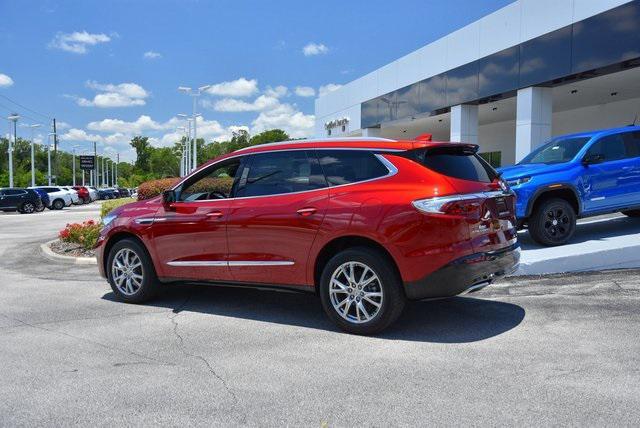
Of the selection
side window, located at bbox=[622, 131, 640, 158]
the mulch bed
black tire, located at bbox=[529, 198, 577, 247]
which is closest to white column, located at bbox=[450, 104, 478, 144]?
side window, located at bbox=[622, 131, 640, 158]

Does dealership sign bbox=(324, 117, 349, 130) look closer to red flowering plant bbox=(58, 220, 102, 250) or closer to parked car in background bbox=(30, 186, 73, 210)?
parked car in background bbox=(30, 186, 73, 210)

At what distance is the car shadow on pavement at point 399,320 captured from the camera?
207 inches

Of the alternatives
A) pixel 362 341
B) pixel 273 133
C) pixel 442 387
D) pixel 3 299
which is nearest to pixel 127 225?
pixel 3 299

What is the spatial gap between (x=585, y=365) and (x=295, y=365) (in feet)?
7.48

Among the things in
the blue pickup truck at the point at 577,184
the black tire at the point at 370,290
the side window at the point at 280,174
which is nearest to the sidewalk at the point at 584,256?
the blue pickup truck at the point at 577,184

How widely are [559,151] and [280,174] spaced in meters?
5.66

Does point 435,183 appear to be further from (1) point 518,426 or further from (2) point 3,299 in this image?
(2) point 3,299

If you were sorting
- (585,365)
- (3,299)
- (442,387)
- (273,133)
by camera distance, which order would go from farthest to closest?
(273,133)
(3,299)
(585,365)
(442,387)

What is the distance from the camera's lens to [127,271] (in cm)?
669

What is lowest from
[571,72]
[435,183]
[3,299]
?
[3,299]

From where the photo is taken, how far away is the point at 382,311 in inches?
195

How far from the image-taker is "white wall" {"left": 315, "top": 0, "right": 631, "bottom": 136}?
1819cm

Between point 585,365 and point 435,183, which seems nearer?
point 585,365

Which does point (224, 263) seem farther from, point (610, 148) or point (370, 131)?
point (370, 131)
